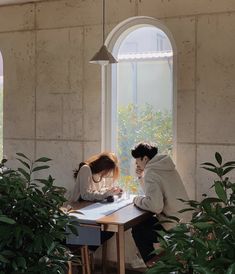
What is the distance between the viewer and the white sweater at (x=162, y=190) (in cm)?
382

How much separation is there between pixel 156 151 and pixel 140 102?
2.20 ft

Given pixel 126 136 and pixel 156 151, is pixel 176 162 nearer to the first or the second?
pixel 156 151

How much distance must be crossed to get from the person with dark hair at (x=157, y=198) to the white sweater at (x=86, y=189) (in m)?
0.38

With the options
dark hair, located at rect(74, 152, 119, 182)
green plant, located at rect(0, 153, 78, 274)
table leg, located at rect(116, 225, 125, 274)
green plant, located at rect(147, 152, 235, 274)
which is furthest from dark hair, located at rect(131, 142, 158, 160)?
green plant, located at rect(147, 152, 235, 274)

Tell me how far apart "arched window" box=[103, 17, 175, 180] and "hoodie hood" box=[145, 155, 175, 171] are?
49cm

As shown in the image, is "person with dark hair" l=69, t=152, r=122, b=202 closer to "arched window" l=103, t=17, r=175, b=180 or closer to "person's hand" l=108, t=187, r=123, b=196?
"person's hand" l=108, t=187, r=123, b=196

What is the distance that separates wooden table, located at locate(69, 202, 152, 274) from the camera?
137 inches

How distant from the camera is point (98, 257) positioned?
4.77m

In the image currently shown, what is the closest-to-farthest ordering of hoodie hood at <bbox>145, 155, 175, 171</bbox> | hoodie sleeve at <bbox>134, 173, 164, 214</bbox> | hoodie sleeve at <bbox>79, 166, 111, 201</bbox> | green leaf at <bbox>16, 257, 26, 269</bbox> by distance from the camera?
green leaf at <bbox>16, 257, 26, 269</bbox>, hoodie sleeve at <bbox>134, 173, 164, 214</bbox>, hoodie hood at <bbox>145, 155, 175, 171</bbox>, hoodie sleeve at <bbox>79, 166, 111, 201</bbox>

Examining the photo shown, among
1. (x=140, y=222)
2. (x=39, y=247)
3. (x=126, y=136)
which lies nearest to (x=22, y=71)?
(x=126, y=136)

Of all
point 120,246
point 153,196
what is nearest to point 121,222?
point 120,246

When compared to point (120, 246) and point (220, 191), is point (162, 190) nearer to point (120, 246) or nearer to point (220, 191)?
point (120, 246)

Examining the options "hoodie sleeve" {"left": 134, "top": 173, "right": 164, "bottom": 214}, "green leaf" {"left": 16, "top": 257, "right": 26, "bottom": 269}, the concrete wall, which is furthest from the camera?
the concrete wall

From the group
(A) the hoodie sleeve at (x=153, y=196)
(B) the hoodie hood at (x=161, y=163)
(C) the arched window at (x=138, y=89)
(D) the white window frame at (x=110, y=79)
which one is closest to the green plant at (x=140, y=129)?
(C) the arched window at (x=138, y=89)
